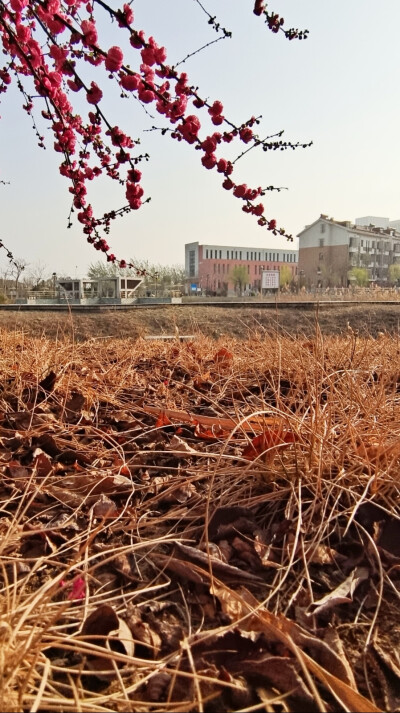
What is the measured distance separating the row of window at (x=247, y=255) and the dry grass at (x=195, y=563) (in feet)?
255

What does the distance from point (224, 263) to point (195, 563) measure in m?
78.7

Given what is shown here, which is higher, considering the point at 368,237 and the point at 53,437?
the point at 368,237

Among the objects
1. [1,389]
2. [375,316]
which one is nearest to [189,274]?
[375,316]

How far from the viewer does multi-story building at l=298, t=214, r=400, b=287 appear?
65.5 metres

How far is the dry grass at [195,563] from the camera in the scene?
731 mm

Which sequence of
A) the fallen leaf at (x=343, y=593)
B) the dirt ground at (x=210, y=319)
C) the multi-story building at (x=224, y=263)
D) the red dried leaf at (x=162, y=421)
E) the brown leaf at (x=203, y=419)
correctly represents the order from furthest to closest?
the multi-story building at (x=224, y=263)
the dirt ground at (x=210, y=319)
the red dried leaf at (x=162, y=421)
the brown leaf at (x=203, y=419)
the fallen leaf at (x=343, y=593)

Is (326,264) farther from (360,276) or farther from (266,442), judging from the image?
(266,442)

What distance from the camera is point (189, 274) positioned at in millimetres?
80750

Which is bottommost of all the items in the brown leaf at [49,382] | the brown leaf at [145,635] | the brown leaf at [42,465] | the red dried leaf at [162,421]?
the brown leaf at [145,635]

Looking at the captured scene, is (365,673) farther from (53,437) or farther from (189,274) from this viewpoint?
(189,274)

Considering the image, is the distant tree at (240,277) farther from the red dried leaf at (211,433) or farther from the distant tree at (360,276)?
the red dried leaf at (211,433)

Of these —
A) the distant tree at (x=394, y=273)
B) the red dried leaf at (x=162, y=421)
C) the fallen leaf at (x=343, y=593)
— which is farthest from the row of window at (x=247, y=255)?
the fallen leaf at (x=343, y=593)

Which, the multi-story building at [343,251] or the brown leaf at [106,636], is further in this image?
the multi-story building at [343,251]

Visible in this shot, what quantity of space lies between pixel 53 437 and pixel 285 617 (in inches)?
42.8
